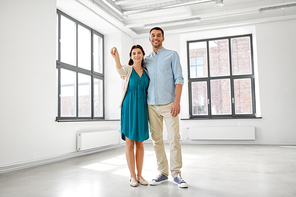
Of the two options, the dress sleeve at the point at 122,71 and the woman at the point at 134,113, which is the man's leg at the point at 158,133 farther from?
the dress sleeve at the point at 122,71

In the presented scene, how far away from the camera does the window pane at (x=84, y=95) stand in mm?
5786

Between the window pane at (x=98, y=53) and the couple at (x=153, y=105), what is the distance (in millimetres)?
4166

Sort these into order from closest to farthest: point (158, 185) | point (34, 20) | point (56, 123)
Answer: point (158, 185), point (34, 20), point (56, 123)

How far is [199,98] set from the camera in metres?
7.27

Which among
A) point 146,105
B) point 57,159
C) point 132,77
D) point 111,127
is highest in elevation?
point 132,77

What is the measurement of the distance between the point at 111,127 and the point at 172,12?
326 centimetres

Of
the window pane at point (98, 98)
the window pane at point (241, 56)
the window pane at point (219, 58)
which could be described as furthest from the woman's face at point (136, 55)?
the window pane at point (241, 56)

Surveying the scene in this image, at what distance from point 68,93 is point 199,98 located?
379 cm

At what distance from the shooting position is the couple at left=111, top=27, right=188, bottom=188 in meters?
2.51

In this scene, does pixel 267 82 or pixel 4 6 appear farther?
pixel 267 82

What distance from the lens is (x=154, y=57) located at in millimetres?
2709

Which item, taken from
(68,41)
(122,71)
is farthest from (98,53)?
(122,71)

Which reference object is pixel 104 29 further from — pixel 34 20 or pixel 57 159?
pixel 57 159

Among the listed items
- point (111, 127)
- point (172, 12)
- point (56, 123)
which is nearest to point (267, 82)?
point (172, 12)
